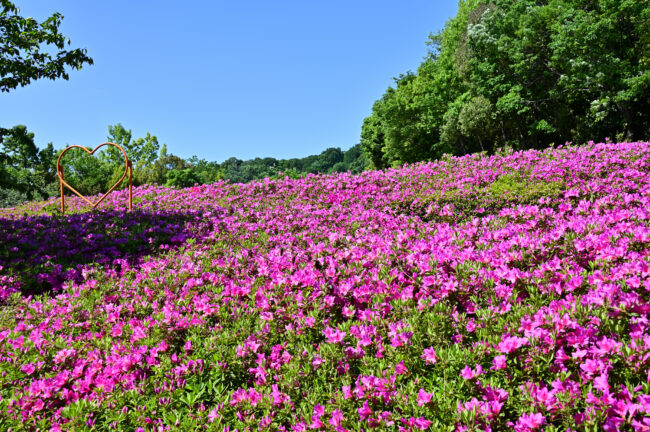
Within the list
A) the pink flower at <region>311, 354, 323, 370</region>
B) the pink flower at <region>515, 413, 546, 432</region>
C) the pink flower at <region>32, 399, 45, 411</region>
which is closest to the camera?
the pink flower at <region>515, 413, 546, 432</region>

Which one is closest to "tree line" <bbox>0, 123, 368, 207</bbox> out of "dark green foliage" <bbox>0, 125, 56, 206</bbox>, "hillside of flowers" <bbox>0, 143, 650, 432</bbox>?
"dark green foliage" <bbox>0, 125, 56, 206</bbox>

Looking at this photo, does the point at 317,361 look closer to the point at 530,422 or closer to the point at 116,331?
the point at 530,422

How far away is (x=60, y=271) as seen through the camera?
5.83 meters

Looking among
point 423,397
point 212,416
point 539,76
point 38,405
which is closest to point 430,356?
point 423,397

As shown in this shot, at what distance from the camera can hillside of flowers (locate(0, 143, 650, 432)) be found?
212 cm

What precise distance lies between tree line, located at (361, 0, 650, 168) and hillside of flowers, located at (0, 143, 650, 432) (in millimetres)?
16628

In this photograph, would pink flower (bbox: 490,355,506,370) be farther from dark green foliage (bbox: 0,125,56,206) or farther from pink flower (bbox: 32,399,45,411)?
dark green foliage (bbox: 0,125,56,206)

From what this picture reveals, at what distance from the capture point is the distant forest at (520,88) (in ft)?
73.3

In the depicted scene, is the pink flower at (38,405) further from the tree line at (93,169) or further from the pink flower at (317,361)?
the tree line at (93,169)

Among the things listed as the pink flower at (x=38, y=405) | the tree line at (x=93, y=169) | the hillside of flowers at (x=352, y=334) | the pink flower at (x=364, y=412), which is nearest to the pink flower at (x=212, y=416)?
the hillside of flowers at (x=352, y=334)

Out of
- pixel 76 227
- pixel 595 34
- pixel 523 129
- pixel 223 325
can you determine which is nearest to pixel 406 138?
pixel 523 129

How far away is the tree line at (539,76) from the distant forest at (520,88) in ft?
0.27

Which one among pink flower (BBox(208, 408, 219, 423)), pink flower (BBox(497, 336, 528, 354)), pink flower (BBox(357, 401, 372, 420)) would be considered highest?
pink flower (BBox(497, 336, 528, 354))

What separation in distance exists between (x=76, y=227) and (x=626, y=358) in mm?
9058
